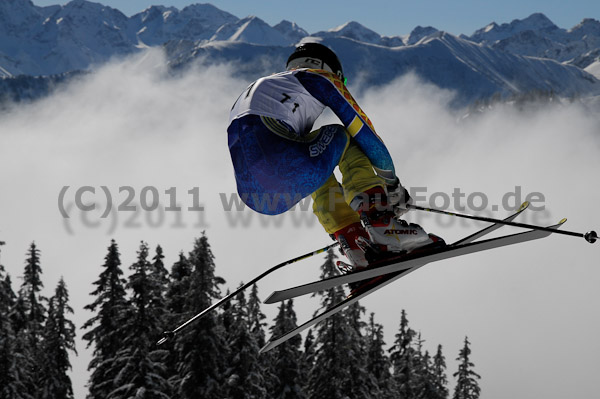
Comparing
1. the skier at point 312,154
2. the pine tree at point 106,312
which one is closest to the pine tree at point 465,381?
the pine tree at point 106,312

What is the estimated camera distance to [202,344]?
21875 millimetres

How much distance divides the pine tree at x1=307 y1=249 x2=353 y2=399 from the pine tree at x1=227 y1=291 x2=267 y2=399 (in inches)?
118

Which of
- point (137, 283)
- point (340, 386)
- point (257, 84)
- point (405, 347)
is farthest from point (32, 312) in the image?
point (257, 84)

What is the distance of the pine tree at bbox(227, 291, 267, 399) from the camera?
22.9 metres

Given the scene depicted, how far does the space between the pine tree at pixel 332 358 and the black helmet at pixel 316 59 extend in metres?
19.5

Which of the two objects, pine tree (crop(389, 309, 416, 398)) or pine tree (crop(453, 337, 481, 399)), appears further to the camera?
pine tree (crop(453, 337, 481, 399))

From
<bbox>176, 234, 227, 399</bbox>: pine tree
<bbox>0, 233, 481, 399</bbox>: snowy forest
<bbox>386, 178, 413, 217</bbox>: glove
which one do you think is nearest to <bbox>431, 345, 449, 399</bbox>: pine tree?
<bbox>0, 233, 481, 399</bbox>: snowy forest

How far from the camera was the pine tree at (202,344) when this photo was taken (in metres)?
21.8

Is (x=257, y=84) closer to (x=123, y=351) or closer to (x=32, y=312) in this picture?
(x=123, y=351)

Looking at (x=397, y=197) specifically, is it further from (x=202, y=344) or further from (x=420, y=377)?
(x=420, y=377)

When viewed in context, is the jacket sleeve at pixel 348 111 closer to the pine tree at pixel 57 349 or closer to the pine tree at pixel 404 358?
the pine tree at pixel 57 349

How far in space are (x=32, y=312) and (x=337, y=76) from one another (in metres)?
35.5

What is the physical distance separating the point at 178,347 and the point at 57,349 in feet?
38.0

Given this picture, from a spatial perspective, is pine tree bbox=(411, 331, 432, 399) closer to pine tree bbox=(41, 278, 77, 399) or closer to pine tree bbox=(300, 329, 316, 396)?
pine tree bbox=(300, 329, 316, 396)
